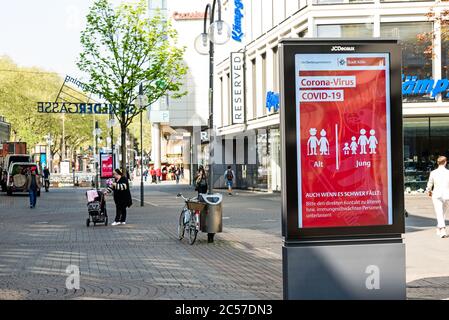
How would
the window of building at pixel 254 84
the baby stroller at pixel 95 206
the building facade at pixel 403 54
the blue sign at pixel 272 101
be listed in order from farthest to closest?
the window of building at pixel 254 84 → the blue sign at pixel 272 101 → the building facade at pixel 403 54 → the baby stroller at pixel 95 206

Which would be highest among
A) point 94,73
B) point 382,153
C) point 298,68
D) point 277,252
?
point 94,73

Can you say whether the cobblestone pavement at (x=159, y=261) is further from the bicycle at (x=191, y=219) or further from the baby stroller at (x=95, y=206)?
the baby stroller at (x=95, y=206)

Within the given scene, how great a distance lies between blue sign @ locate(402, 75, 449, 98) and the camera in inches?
1458

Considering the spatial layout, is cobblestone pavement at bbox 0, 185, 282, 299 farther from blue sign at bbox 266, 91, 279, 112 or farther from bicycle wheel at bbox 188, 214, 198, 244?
blue sign at bbox 266, 91, 279, 112

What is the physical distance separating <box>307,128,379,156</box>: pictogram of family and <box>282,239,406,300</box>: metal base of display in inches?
34.6

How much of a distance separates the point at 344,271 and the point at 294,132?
1.40 metres

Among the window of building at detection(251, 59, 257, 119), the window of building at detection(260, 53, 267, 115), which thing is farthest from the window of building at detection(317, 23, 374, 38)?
the window of building at detection(251, 59, 257, 119)

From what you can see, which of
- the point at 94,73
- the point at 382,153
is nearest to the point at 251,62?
the point at 94,73

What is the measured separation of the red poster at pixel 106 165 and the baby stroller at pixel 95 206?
92.0 feet

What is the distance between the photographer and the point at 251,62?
4978cm

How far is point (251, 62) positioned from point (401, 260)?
1691 inches

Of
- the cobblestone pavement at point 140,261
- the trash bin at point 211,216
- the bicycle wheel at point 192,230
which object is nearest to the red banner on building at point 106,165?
the cobblestone pavement at point 140,261

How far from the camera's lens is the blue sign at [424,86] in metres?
37.0
